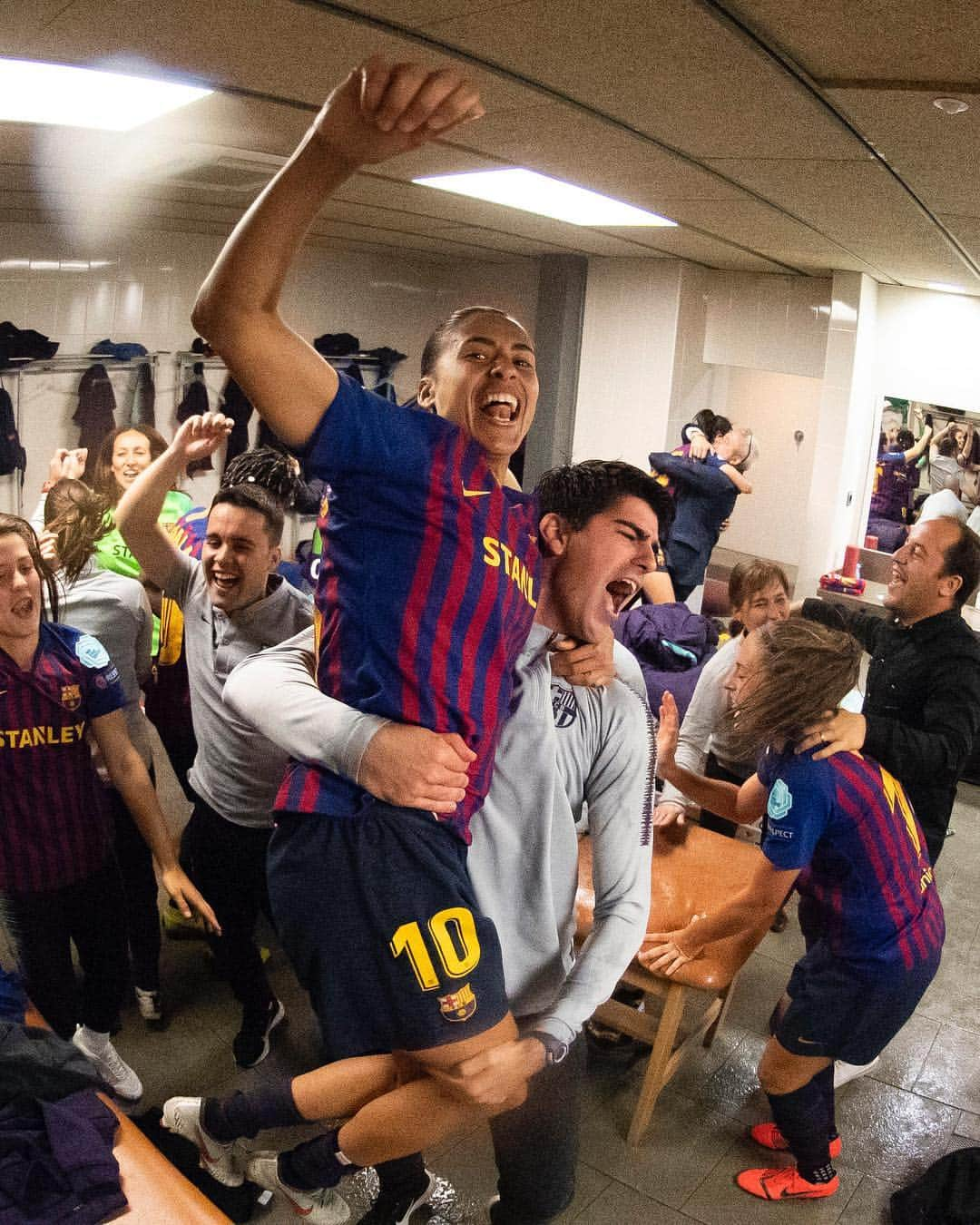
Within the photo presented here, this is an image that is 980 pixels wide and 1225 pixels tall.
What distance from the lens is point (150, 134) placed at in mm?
3799

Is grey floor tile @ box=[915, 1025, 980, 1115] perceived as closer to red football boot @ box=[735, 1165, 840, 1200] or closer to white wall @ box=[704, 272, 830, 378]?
red football boot @ box=[735, 1165, 840, 1200]

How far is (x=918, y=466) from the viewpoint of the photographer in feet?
26.3

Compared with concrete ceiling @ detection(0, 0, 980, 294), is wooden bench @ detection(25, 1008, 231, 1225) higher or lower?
lower

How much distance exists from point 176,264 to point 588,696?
7.63 metres

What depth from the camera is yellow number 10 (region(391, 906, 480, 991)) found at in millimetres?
1521

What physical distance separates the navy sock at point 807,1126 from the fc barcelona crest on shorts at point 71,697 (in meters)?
2.08

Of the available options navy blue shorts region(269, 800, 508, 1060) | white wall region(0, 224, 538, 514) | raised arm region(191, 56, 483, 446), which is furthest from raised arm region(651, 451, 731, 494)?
raised arm region(191, 56, 483, 446)

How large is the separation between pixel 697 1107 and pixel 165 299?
24.4ft

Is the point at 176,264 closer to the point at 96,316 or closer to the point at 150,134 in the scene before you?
the point at 96,316

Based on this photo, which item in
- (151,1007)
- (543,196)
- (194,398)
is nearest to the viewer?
(151,1007)

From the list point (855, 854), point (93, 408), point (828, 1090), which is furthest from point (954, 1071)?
point (93, 408)

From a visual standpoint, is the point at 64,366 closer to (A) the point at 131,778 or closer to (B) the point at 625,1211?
(A) the point at 131,778

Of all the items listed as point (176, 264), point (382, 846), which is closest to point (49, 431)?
point (176, 264)

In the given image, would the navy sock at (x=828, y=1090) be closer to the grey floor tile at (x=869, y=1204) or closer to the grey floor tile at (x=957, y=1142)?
the grey floor tile at (x=869, y=1204)
